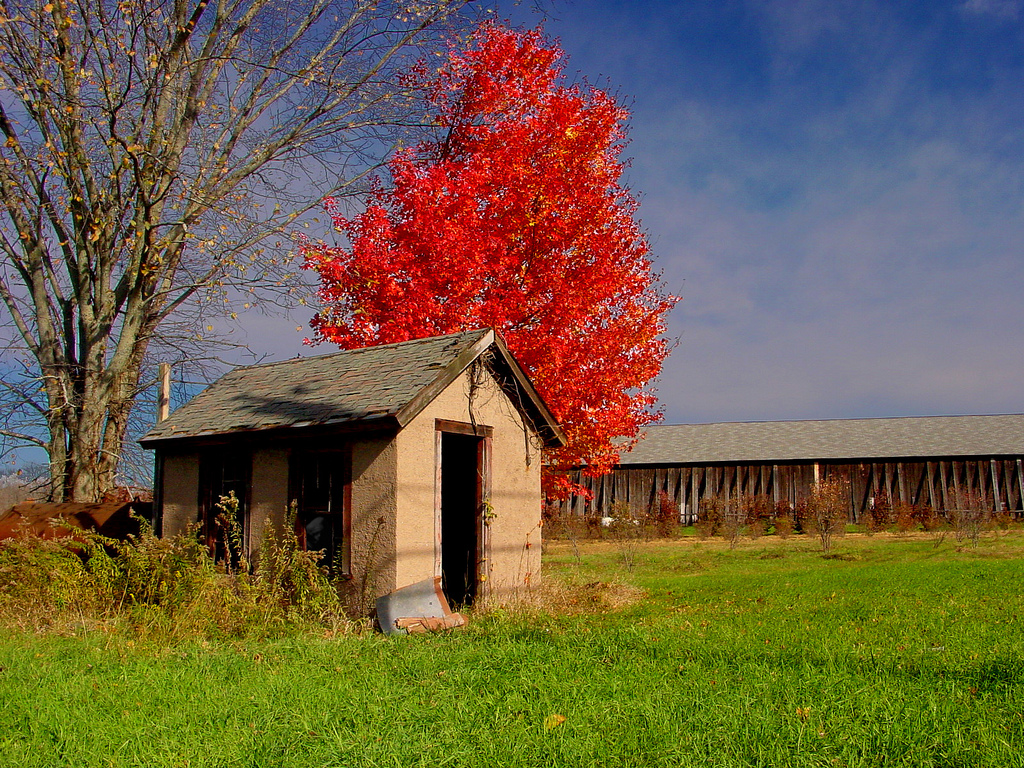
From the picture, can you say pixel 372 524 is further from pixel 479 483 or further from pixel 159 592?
pixel 159 592

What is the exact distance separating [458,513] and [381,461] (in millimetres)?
3349

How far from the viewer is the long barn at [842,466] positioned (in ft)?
104

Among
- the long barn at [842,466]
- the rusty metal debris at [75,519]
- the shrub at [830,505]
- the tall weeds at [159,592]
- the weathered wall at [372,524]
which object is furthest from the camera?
the long barn at [842,466]

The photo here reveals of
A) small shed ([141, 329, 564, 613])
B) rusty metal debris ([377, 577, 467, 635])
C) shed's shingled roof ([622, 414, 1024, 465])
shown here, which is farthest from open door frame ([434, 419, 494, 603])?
shed's shingled roof ([622, 414, 1024, 465])

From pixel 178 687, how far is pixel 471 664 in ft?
7.83

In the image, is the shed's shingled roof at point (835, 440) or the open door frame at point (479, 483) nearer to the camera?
the open door frame at point (479, 483)

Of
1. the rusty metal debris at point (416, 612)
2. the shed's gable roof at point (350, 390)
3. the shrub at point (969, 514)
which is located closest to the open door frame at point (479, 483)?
the shed's gable roof at point (350, 390)

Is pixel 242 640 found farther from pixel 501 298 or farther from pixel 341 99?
pixel 341 99

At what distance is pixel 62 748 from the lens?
508cm

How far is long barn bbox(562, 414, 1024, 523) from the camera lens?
104 ft

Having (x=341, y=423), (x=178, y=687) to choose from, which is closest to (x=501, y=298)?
A: (x=341, y=423)

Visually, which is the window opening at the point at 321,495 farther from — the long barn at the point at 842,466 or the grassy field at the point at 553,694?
the long barn at the point at 842,466

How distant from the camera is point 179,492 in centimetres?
1236

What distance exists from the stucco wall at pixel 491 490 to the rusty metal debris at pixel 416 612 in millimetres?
215
